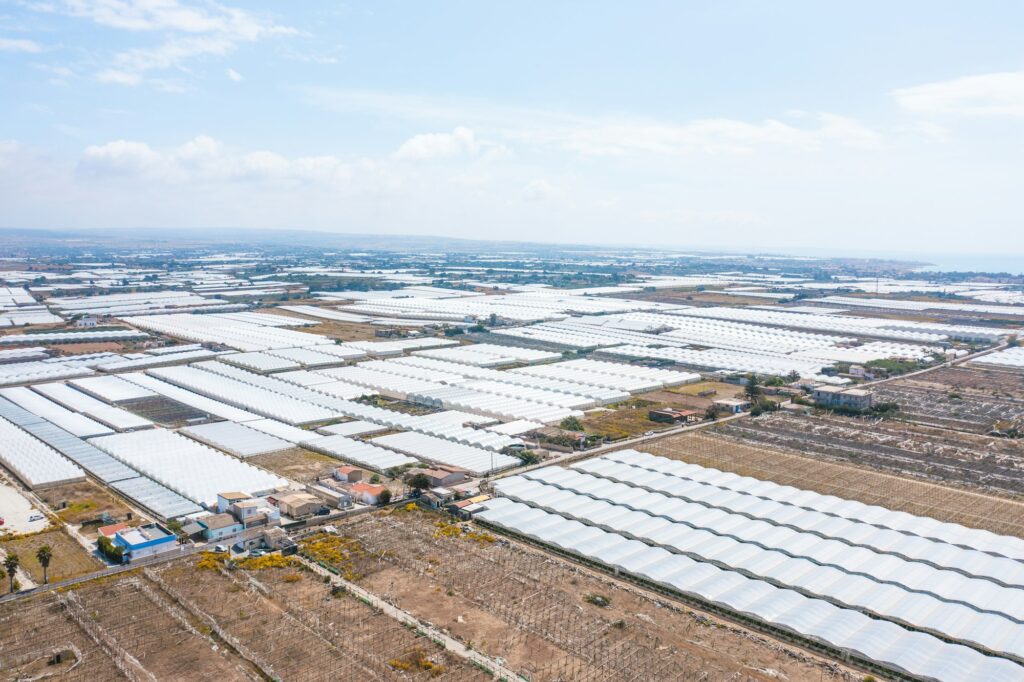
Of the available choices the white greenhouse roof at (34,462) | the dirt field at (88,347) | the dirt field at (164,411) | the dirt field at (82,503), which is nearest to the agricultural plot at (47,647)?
the dirt field at (82,503)

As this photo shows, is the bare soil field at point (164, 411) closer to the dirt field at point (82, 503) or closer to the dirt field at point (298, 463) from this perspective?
the dirt field at point (298, 463)

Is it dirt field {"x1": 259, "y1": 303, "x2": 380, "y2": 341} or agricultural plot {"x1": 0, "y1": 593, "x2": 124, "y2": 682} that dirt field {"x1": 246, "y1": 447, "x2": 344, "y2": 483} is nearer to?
agricultural plot {"x1": 0, "y1": 593, "x2": 124, "y2": 682}

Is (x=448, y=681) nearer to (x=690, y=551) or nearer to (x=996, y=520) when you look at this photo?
(x=690, y=551)

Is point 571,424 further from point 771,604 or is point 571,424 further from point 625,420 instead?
point 771,604

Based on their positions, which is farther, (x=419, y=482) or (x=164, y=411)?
(x=164, y=411)

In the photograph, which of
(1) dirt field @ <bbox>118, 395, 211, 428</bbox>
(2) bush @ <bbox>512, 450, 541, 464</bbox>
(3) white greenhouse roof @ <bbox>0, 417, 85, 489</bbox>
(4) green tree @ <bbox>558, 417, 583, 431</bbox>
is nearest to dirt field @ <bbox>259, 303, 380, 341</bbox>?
(1) dirt field @ <bbox>118, 395, 211, 428</bbox>

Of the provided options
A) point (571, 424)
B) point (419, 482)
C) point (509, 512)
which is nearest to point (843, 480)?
point (571, 424)

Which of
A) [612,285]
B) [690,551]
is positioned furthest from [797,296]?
[690,551]
